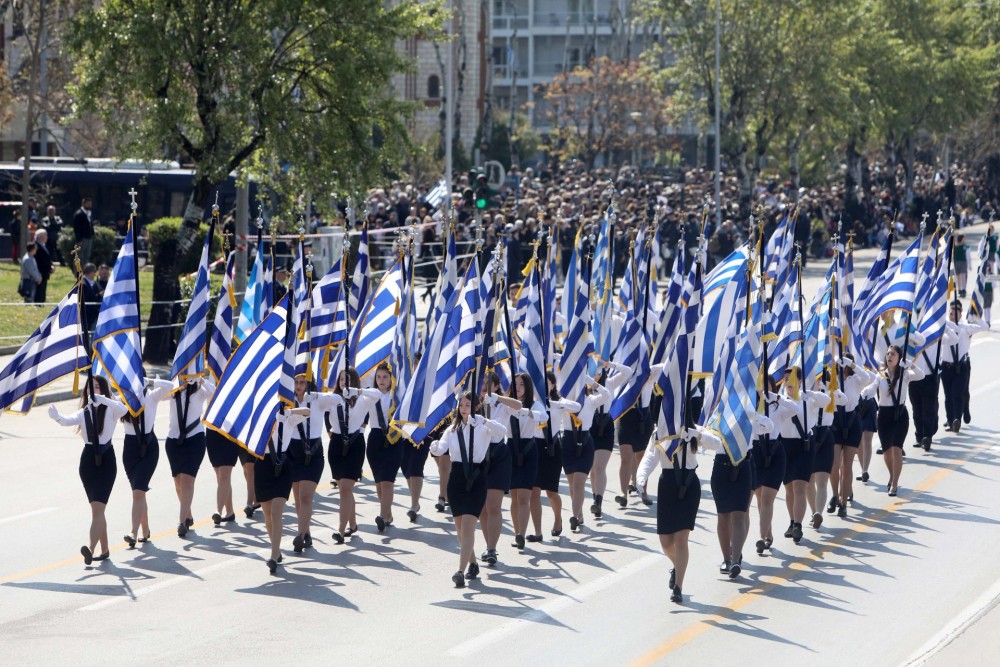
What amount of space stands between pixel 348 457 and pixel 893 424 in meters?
6.02

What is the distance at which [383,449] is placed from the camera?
15.5m

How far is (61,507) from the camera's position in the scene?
16.7m

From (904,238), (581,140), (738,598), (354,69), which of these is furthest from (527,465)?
(581,140)

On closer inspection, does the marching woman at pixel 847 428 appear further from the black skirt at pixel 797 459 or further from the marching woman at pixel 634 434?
the marching woman at pixel 634 434

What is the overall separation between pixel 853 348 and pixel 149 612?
27.9 feet

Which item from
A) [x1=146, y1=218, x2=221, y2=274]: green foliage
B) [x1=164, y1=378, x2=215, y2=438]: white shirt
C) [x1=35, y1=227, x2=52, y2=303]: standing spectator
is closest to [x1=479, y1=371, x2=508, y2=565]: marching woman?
[x1=164, y1=378, x2=215, y2=438]: white shirt

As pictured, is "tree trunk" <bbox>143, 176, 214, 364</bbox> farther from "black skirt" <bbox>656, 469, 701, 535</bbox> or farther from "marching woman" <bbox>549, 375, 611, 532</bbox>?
"black skirt" <bbox>656, 469, 701, 535</bbox>

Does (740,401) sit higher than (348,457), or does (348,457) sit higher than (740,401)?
(740,401)

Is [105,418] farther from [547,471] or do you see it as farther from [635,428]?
[635,428]

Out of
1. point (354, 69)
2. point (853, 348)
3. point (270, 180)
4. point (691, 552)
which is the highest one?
point (354, 69)

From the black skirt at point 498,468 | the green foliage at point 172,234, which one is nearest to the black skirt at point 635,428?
the black skirt at point 498,468

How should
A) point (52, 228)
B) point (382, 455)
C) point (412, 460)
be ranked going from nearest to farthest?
point (382, 455), point (412, 460), point (52, 228)

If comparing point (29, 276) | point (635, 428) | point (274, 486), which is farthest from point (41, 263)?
point (274, 486)

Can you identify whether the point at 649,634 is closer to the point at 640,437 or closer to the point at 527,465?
the point at 527,465
